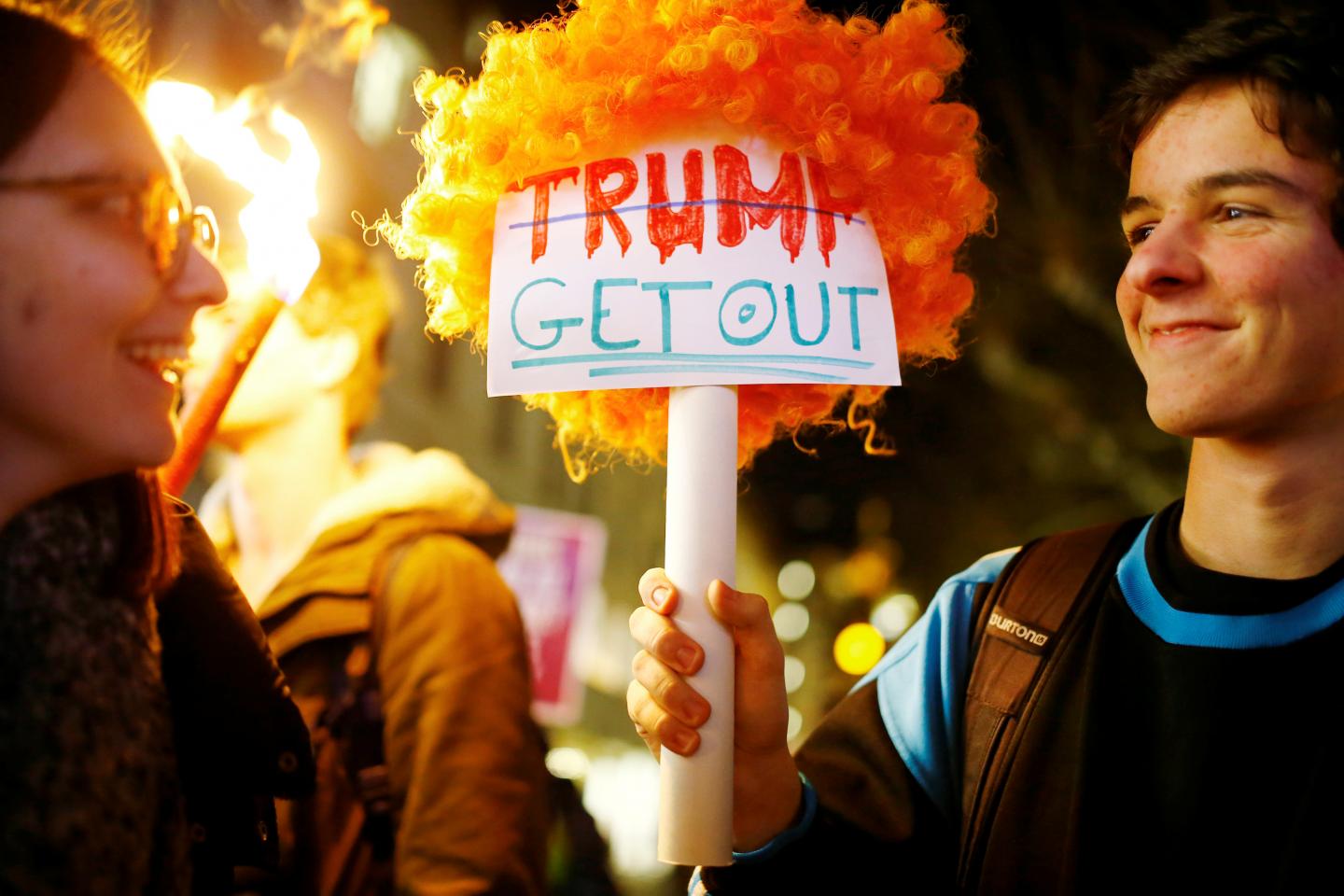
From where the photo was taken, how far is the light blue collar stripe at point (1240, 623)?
112 cm

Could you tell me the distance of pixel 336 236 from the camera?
91.5 inches

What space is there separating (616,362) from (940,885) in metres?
0.77

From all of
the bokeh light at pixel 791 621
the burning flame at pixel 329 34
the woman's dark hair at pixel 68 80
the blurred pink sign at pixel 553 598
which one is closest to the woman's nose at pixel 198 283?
the woman's dark hair at pixel 68 80

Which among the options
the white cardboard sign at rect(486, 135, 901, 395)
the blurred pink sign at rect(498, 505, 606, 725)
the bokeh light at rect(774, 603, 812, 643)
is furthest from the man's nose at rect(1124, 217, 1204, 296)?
the bokeh light at rect(774, 603, 812, 643)

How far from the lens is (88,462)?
796mm

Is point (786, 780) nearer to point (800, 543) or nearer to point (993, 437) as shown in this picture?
point (993, 437)

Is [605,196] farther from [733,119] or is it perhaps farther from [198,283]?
[198,283]

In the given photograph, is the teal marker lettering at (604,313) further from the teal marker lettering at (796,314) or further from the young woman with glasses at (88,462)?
the young woman with glasses at (88,462)

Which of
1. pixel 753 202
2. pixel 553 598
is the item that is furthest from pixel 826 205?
pixel 553 598

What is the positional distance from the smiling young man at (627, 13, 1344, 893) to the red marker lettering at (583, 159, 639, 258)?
0.37 meters

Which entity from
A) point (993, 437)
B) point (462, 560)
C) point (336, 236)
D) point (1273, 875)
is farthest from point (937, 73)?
point (993, 437)

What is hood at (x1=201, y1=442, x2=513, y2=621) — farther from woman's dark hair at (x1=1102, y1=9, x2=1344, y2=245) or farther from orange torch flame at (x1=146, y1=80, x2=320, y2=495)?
woman's dark hair at (x1=1102, y1=9, x2=1344, y2=245)

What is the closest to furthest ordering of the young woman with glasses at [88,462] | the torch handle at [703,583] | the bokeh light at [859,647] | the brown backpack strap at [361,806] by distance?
the young woman with glasses at [88,462]
the torch handle at [703,583]
the brown backpack strap at [361,806]
the bokeh light at [859,647]

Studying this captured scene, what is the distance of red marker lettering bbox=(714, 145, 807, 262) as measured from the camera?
1.09 m
